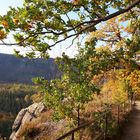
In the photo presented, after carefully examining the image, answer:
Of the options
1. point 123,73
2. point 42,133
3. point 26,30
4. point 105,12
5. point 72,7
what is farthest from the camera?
point 42,133

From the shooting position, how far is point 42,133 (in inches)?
805

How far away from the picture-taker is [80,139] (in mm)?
14992

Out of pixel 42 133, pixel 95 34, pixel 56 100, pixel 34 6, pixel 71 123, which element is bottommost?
pixel 42 133

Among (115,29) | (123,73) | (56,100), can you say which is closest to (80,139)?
(56,100)

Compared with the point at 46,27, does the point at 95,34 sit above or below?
above

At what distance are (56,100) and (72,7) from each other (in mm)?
6097

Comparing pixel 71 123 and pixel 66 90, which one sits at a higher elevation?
pixel 66 90

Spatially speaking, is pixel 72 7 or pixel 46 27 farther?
pixel 72 7

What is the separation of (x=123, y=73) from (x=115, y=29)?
8076 millimetres

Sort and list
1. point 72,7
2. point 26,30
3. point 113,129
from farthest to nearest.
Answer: point 113,129 → point 72,7 → point 26,30

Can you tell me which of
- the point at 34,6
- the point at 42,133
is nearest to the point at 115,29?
the point at 42,133

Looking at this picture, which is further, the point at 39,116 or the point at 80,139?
the point at 39,116

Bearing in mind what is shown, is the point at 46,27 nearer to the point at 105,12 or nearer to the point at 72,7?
the point at 72,7

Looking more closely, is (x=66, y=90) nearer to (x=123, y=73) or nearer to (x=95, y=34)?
(x=123, y=73)
